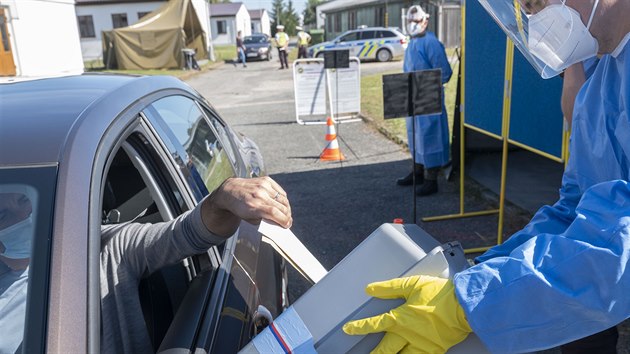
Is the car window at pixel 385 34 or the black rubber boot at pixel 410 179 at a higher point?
the car window at pixel 385 34

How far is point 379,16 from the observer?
32938 mm

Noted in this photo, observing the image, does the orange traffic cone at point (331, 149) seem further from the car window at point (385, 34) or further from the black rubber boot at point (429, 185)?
the car window at point (385, 34)

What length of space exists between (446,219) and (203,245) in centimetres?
336

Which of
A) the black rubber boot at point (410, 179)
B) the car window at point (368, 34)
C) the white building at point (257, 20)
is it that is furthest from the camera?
the white building at point (257, 20)

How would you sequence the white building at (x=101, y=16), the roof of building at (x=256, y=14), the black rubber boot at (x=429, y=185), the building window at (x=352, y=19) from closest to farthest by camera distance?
the black rubber boot at (x=429, y=185), the white building at (x=101, y=16), the building window at (x=352, y=19), the roof of building at (x=256, y=14)

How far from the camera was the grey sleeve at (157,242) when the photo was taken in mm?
1549

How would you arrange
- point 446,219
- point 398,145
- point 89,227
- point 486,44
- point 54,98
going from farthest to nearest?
point 398,145 < point 446,219 < point 486,44 < point 54,98 < point 89,227

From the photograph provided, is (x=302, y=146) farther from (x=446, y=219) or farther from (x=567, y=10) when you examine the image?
(x=567, y=10)

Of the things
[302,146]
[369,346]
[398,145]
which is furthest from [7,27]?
[369,346]

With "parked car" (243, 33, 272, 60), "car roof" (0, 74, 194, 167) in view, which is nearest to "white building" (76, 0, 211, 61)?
"parked car" (243, 33, 272, 60)

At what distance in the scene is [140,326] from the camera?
4.70 feet

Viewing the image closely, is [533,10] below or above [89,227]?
above

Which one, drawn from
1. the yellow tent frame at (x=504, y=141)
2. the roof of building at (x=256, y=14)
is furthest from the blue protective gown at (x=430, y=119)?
the roof of building at (x=256, y=14)

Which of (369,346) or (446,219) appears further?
(446,219)
